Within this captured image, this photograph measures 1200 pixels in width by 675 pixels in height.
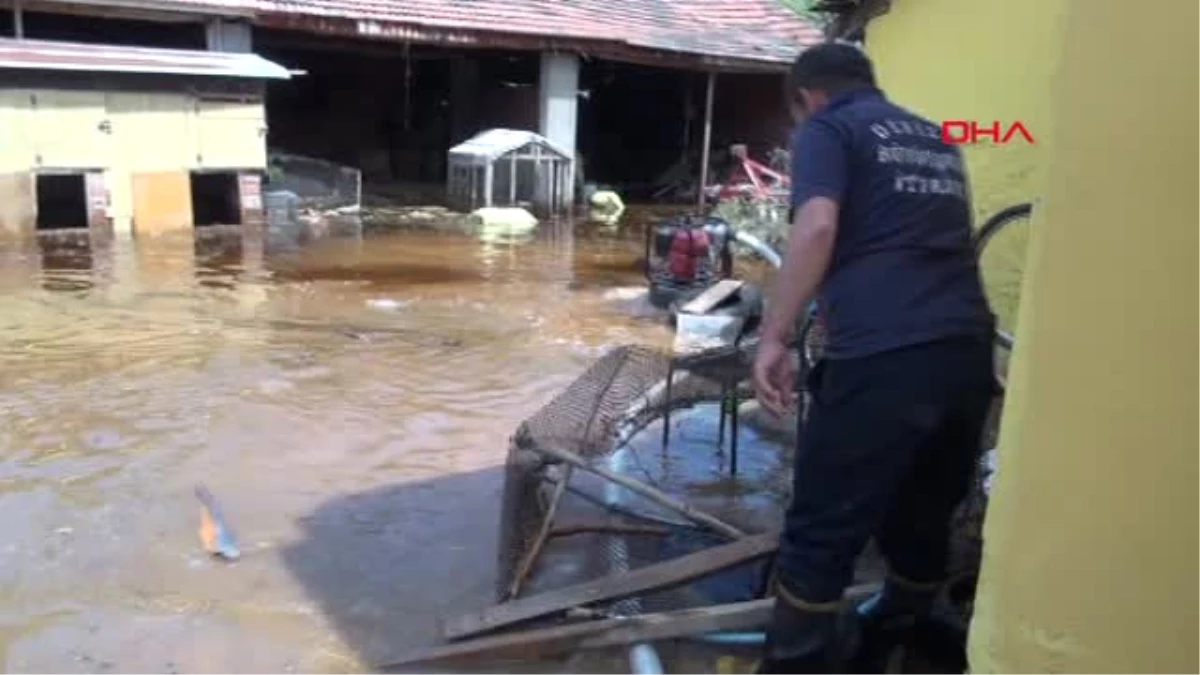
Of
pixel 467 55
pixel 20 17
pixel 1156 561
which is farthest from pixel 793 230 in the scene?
pixel 467 55

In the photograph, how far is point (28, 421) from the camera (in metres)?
6.34

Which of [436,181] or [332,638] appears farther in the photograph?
[436,181]

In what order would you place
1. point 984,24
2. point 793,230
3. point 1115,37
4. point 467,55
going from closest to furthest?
point 1115,37 → point 793,230 → point 984,24 → point 467,55

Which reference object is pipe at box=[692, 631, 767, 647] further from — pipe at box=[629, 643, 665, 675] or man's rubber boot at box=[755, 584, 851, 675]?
man's rubber boot at box=[755, 584, 851, 675]

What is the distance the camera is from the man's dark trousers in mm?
2779

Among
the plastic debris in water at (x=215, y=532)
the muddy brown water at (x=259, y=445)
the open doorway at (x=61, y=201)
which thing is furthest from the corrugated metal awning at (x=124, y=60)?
the plastic debris in water at (x=215, y=532)

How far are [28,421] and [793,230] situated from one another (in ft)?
16.9

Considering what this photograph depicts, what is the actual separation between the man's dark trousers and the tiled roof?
42.5 feet

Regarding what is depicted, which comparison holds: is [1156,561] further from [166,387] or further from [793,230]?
[166,387]

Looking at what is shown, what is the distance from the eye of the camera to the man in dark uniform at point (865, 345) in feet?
9.14

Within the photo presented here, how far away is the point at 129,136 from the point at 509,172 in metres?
5.75

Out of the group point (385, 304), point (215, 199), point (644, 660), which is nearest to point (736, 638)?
point (644, 660)

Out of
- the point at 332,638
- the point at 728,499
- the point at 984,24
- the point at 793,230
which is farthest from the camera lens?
the point at 984,24

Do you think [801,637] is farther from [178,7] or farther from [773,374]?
[178,7]
